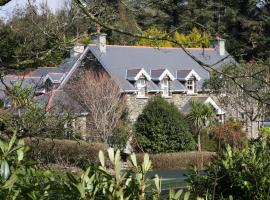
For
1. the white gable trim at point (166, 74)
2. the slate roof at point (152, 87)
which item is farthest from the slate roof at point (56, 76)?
the white gable trim at point (166, 74)

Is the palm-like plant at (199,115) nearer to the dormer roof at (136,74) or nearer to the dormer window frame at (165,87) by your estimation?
the dormer window frame at (165,87)

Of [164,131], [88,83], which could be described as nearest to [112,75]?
[88,83]

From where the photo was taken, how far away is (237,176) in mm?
5379

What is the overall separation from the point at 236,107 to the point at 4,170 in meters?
34.9

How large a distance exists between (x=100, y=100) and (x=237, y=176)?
27.3 meters

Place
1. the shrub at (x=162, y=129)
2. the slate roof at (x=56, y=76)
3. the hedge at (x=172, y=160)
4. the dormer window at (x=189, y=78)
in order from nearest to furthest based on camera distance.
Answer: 1. the hedge at (x=172, y=160)
2. the shrub at (x=162, y=129)
3. the slate roof at (x=56, y=76)
4. the dormer window at (x=189, y=78)

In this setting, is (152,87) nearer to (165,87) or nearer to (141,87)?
(141,87)

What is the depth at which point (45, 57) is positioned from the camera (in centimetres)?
617

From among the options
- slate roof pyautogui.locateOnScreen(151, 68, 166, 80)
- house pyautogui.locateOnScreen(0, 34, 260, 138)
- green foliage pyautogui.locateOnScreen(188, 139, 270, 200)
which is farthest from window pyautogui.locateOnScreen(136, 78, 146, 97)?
green foliage pyautogui.locateOnScreen(188, 139, 270, 200)

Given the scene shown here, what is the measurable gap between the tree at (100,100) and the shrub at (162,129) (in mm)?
1725

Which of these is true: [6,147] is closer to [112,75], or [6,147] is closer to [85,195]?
[85,195]

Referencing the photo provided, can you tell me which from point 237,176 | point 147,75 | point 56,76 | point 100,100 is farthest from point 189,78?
point 237,176

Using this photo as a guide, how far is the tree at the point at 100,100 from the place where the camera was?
3095cm

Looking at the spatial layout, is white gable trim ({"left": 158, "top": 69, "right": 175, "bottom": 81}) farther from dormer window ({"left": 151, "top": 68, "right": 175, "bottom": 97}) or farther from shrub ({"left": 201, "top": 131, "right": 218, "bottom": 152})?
shrub ({"left": 201, "top": 131, "right": 218, "bottom": 152})
